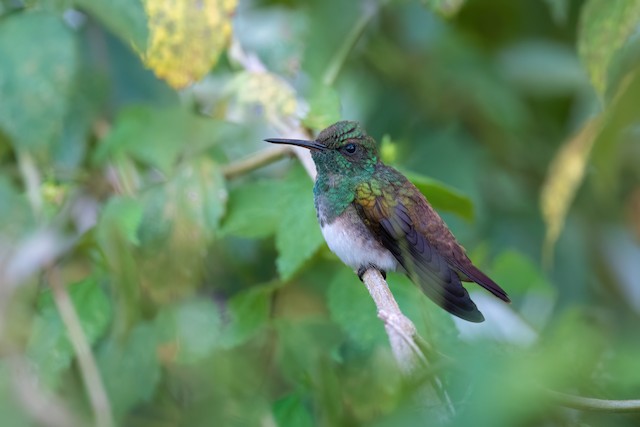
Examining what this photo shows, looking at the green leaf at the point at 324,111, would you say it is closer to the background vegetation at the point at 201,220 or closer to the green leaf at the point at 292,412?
the background vegetation at the point at 201,220

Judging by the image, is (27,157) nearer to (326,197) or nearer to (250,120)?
(250,120)

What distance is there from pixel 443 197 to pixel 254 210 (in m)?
0.48

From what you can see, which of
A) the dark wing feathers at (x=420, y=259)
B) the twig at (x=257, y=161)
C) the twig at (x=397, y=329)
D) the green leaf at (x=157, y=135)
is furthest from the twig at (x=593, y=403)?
the green leaf at (x=157, y=135)

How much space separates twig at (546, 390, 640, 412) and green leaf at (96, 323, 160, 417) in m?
1.36

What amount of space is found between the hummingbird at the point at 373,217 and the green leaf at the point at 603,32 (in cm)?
54

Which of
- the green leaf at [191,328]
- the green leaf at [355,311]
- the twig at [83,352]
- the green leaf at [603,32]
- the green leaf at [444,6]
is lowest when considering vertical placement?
the twig at [83,352]

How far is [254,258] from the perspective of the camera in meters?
2.90

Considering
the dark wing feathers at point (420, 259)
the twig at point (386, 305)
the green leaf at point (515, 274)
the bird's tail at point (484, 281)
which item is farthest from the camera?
the green leaf at point (515, 274)

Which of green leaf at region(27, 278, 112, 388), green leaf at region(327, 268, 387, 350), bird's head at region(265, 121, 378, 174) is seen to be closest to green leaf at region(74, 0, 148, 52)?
bird's head at region(265, 121, 378, 174)

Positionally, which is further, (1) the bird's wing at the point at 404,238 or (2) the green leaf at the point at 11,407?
(1) the bird's wing at the point at 404,238

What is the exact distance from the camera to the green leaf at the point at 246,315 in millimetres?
2277

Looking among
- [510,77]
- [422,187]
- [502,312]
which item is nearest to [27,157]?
[422,187]

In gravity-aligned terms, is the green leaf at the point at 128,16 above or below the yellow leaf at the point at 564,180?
above

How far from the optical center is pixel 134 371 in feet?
7.64
